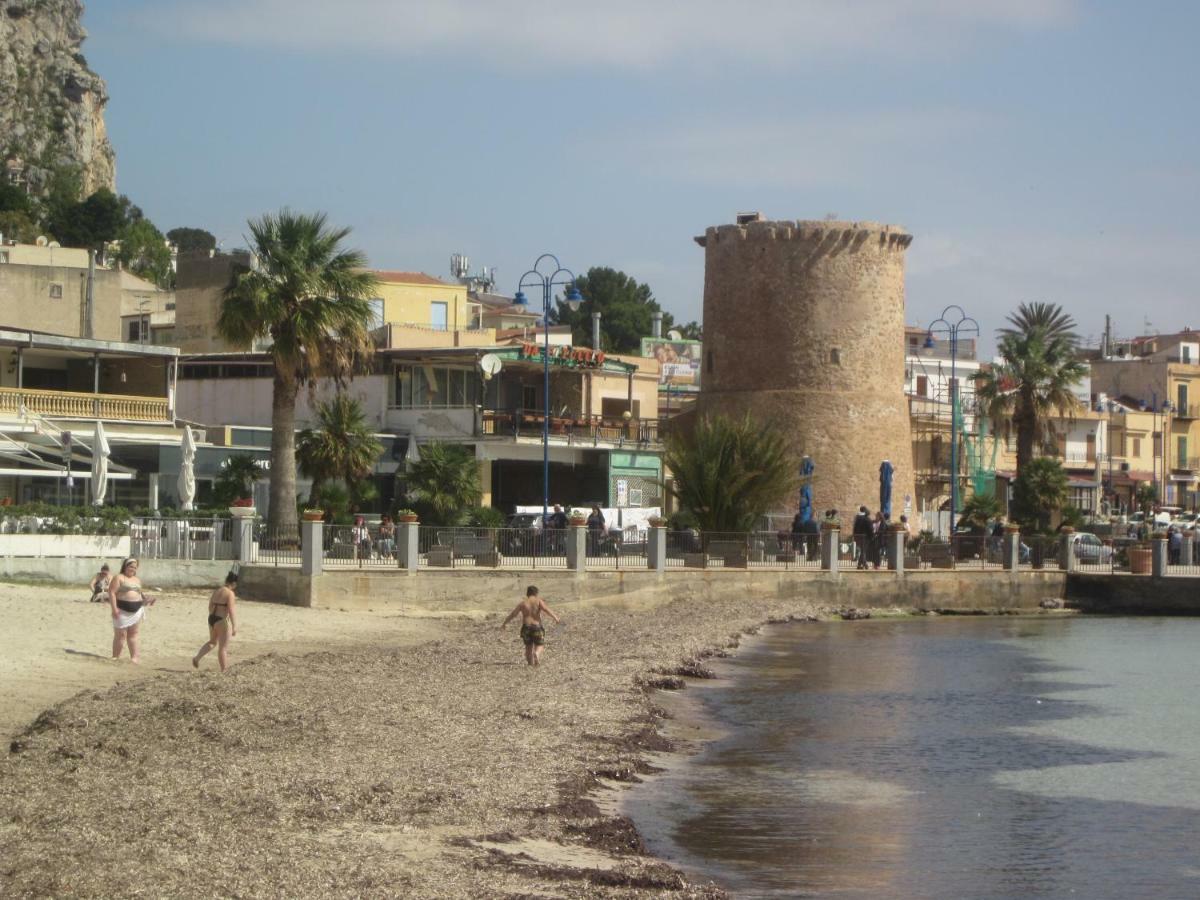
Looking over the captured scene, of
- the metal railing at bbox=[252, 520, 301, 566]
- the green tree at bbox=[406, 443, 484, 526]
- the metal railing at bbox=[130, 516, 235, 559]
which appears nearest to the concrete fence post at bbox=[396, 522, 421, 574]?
the metal railing at bbox=[252, 520, 301, 566]

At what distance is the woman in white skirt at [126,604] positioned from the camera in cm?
2012

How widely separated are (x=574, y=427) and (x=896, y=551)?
1110 cm

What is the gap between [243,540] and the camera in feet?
101

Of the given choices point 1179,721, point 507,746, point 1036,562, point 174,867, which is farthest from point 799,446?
point 174,867

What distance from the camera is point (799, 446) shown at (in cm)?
5253

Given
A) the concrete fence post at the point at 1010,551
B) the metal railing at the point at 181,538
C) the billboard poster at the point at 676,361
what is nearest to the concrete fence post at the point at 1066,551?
the concrete fence post at the point at 1010,551

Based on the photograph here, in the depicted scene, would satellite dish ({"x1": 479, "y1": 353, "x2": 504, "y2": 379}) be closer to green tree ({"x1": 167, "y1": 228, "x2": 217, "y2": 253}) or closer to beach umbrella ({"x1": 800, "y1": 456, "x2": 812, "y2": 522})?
beach umbrella ({"x1": 800, "y1": 456, "x2": 812, "y2": 522})

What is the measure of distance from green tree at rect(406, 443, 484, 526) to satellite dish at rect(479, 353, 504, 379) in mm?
4314

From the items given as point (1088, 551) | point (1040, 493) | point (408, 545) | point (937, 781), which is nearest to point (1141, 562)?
point (1088, 551)

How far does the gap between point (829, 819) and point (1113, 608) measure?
99.3ft

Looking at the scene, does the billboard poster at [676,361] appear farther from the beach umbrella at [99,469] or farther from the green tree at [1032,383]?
the beach umbrella at [99,469]

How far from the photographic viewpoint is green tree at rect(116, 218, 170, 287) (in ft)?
356

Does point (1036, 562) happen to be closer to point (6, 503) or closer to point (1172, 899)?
point (6, 503)

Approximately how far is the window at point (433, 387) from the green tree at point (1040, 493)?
19.3 meters
